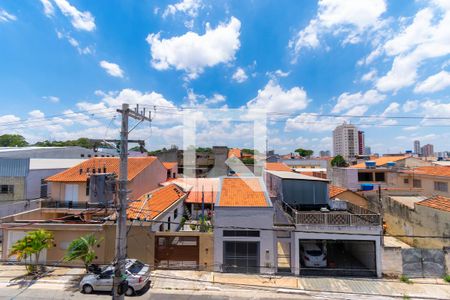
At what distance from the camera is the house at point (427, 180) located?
80.1 ft

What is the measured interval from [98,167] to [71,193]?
3.28 metres

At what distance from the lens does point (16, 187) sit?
1975 centimetres

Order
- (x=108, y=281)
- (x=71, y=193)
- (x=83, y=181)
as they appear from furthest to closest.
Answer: (x=71, y=193) < (x=83, y=181) < (x=108, y=281)

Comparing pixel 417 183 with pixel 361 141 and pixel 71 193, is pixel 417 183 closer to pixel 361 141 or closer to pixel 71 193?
pixel 71 193

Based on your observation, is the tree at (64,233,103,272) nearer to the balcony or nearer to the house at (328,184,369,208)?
the balcony

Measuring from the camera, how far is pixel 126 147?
7.51m

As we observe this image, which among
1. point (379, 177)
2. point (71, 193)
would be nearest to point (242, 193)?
point (71, 193)

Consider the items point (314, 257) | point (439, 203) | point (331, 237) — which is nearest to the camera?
point (331, 237)

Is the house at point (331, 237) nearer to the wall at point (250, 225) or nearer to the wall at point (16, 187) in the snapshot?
the wall at point (250, 225)

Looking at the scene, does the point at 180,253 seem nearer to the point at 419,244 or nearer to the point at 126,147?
the point at 126,147

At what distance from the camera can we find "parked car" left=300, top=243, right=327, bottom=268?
13891 mm

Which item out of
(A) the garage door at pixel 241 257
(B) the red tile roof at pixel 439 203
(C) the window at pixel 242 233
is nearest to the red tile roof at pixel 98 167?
(C) the window at pixel 242 233

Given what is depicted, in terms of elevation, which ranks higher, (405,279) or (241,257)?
(241,257)

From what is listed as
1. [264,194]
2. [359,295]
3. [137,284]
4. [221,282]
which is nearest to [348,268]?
[359,295]
